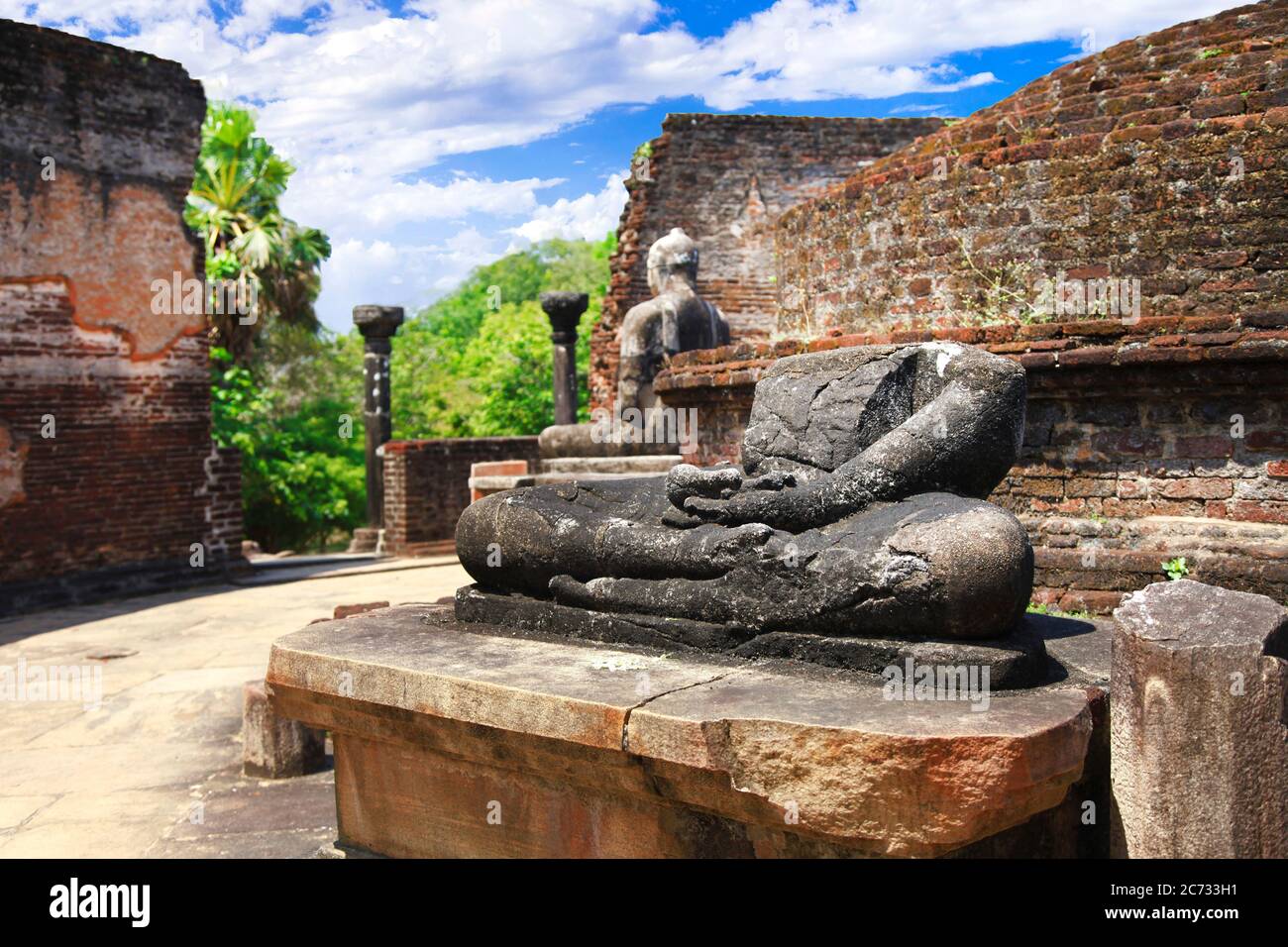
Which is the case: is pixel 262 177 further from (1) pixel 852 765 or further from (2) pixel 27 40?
(1) pixel 852 765

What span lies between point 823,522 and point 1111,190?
443 cm

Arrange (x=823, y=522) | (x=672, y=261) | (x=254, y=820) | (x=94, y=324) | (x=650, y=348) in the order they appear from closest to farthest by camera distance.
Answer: (x=823, y=522) → (x=254, y=820) → (x=650, y=348) → (x=672, y=261) → (x=94, y=324)

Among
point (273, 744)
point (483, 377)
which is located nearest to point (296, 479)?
point (483, 377)

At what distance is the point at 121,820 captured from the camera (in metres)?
4.45

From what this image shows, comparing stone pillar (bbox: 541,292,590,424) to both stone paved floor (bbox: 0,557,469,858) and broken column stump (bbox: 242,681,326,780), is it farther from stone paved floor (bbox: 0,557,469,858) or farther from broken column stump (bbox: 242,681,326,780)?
broken column stump (bbox: 242,681,326,780)

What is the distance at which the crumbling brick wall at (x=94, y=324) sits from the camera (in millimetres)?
9234

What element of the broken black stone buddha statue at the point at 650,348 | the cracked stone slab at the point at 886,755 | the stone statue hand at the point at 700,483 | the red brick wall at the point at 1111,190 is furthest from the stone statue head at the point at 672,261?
the cracked stone slab at the point at 886,755

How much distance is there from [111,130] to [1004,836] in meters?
9.58

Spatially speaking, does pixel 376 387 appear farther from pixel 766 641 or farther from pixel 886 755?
pixel 886 755

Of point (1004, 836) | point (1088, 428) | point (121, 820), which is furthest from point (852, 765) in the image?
point (1088, 428)

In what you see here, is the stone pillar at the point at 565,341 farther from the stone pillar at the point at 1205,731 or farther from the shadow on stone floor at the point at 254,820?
the stone pillar at the point at 1205,731

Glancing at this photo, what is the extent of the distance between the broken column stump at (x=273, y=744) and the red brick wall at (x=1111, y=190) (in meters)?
4.58

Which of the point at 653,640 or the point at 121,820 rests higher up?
the point at 653,640

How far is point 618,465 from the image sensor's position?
8.71 m
